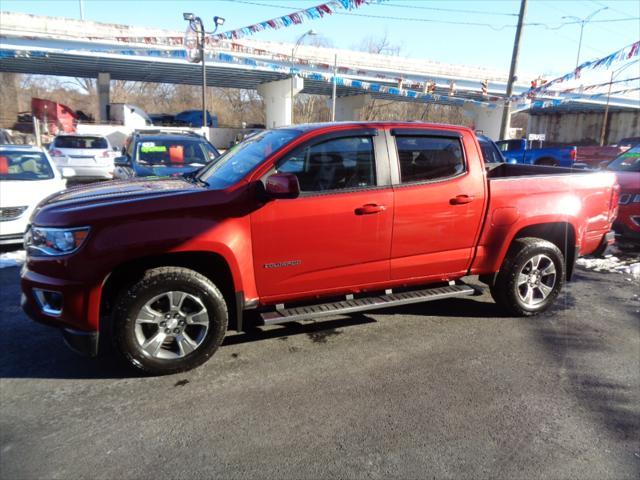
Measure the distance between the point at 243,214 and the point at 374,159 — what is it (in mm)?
1243

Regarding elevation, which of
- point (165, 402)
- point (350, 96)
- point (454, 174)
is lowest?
point (165, 402)

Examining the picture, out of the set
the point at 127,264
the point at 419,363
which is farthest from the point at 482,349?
the point at 127,264

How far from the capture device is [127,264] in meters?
3.32

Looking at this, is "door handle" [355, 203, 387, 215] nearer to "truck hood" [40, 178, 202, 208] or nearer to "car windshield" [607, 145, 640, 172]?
"truck hood" [40, 178, 202, 208]

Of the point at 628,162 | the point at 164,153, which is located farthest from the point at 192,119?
the point at 628,162

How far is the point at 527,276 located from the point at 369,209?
6.39ft

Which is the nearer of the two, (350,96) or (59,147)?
(59,147)

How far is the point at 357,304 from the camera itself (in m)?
3.96

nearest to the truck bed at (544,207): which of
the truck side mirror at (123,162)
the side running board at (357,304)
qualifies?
the side running board at (357,304)

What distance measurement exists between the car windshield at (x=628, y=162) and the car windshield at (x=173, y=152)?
291 inches

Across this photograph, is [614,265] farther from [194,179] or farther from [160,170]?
[160,170]

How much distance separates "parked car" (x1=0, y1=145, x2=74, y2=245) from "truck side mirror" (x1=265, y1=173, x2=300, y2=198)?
4.99 metres

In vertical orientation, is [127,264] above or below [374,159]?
below

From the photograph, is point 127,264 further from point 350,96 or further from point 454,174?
point 350,96
